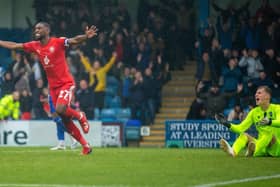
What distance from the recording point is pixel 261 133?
55.0 ft

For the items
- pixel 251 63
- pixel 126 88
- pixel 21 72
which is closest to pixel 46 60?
pixel 251 63

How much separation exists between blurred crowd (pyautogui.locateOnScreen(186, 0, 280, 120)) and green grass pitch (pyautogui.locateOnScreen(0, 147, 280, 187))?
29.4 ft

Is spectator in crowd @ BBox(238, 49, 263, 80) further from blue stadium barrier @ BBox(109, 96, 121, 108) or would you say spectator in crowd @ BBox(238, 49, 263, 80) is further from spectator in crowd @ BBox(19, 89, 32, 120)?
spectator in crowd @ BBox(19, 89, 32, 120)

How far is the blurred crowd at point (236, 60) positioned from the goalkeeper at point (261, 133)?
304 inches

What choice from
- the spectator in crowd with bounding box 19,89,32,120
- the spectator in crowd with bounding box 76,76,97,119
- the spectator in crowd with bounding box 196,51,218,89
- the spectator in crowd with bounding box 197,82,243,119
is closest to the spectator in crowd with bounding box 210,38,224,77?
the spectator in crowd with bounding box 196,51,218,89

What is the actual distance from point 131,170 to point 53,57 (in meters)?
4.34

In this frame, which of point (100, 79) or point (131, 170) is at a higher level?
point (100, 79)

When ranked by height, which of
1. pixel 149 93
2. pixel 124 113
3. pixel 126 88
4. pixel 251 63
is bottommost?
pixel 124 113

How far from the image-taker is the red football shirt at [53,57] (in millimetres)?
17078

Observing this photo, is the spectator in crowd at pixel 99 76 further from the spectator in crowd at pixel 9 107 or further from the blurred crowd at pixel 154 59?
the spectator in crowd at pixel 9 107

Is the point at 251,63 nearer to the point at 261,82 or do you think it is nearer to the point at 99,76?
the point at 261,82

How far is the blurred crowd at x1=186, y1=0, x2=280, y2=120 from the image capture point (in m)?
25.9

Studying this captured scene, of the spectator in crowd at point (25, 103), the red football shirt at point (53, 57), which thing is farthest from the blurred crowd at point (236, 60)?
the red football shirt at point (53, 57)

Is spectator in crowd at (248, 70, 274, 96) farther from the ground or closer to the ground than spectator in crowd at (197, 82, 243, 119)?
farther from the ground
